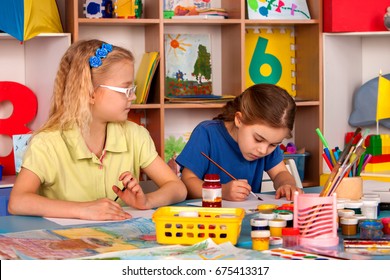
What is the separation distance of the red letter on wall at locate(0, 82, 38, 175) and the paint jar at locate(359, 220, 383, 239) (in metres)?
2.28

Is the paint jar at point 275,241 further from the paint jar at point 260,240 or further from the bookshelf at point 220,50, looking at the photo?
the bookshelf at point 220,50

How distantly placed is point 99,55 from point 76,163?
0.33m

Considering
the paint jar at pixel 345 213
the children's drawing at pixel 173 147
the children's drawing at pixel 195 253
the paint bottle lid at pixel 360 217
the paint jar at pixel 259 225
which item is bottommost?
the children's drawing at pixel 173 147

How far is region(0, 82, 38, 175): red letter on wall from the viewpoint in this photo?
11.8 ft

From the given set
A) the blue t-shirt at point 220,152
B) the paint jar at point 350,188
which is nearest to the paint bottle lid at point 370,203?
the paint jar at point 350,188

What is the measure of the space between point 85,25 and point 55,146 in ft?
5.36

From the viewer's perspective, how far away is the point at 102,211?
1908 millimetres

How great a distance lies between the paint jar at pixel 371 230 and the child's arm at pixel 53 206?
0.60 meters

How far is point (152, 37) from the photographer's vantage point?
146 inches

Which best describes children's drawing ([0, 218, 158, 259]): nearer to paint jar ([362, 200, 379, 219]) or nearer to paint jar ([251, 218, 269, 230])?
paint jar ([251, 218, 269, 230])

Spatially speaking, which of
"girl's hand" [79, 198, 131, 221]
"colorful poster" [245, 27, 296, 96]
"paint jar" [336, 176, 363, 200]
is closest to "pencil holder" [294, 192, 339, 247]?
"paint jar" [336, 176, 363, 200]

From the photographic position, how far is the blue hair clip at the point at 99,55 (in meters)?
2.26
